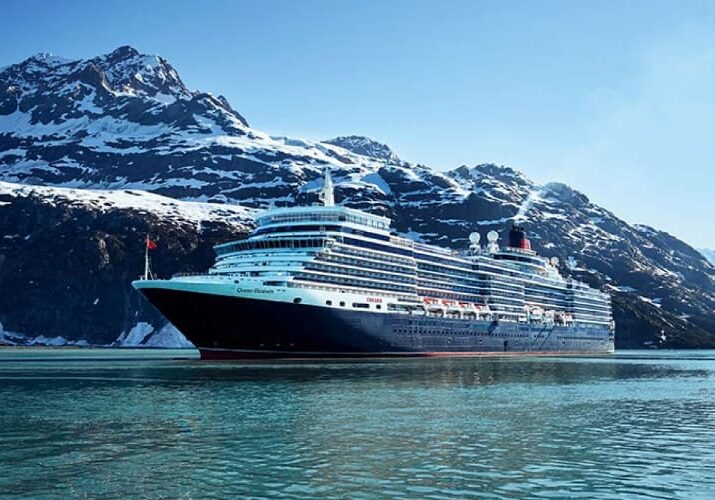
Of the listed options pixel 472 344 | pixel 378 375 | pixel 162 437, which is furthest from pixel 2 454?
pixel 472 344

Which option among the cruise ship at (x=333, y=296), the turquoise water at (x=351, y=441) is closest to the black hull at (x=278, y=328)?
the cruise ship at (x=333, y=296)

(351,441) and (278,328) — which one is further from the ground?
A: (278,328)

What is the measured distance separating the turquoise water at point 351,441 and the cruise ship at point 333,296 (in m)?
28.7

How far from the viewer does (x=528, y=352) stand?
424 feet

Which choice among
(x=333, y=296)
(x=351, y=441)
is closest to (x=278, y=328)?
(x=333, y=296)

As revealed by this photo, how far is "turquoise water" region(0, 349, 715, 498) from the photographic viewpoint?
20109 mm

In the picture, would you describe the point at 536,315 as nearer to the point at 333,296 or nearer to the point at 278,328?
the point at 333,296

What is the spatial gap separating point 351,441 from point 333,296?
187ft

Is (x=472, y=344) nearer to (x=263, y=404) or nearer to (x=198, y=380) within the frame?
(x=198, y=380)

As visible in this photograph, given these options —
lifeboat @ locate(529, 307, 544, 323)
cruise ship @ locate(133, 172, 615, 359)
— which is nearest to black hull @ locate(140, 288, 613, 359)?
cruise ship @ locate(133, 172, 615, 359)

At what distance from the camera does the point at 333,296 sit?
84000 millimetres

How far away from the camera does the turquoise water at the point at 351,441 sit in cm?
2011

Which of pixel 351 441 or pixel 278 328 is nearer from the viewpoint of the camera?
pixel 351 441

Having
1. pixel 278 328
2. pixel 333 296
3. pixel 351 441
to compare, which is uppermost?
pixel 333 296
